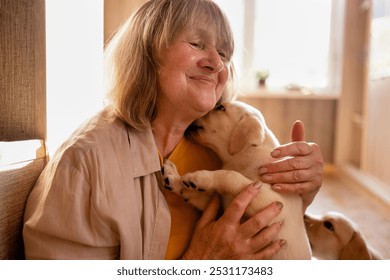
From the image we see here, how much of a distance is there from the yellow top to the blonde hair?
14 cm

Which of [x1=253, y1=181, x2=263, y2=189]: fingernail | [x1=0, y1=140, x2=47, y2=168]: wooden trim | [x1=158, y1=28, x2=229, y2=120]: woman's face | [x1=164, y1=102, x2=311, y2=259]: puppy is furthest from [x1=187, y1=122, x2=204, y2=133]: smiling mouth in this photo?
[x1=0, y1=140, x2=47, y2=168]: wooden trim

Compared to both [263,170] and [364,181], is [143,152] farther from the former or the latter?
[364,181]

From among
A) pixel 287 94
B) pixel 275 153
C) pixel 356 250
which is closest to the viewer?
pixel 275 153

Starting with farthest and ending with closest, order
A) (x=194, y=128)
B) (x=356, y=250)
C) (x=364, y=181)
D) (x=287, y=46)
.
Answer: (x=287, y=46) → (x=364, y=181) → (x=356, y=250) → (x=194, y=128)

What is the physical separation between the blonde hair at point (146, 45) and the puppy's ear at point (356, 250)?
0.68 m

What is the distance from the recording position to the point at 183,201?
3.51 feet

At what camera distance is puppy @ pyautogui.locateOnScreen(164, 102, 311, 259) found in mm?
1031

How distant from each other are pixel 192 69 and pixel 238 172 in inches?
11.0

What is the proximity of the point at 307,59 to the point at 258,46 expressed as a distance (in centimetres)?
46

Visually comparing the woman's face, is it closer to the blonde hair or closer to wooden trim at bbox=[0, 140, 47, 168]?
the blonde hair

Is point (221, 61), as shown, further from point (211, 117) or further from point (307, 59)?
point (307, 59)


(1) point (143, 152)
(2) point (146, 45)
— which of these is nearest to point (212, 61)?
(2) point (146, 45)

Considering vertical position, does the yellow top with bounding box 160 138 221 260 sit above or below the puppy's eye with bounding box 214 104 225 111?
below
